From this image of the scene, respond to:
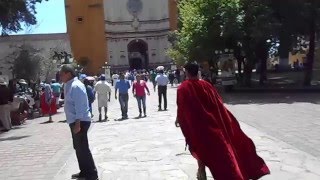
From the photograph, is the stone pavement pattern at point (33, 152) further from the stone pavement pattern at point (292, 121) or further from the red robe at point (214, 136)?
the stone pavement pattern at point (292, 121)

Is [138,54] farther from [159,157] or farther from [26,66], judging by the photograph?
[159,157]

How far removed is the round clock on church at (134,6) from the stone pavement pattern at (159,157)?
2783 inches

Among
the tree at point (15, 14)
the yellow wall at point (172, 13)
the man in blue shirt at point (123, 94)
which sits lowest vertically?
the man in blue shirt at point (123, 94)

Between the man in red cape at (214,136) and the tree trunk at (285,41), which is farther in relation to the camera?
the tree trunk at (285,41)

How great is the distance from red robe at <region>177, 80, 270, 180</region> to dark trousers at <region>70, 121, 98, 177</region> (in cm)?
194

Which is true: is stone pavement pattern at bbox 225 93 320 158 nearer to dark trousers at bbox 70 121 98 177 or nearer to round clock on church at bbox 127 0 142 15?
dark trousers at bbox 70 121 98 177

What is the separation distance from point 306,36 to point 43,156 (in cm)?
2240

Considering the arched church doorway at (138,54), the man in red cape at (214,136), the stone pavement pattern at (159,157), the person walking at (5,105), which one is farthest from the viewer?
the arched church doorway at (138,54)

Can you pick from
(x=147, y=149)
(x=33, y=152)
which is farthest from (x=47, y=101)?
(x=147, y=149)

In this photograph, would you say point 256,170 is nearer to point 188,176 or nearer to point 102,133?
point 188,176

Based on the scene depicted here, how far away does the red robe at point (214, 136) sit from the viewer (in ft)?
18.4

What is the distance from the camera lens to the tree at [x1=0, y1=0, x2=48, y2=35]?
64.8 ft

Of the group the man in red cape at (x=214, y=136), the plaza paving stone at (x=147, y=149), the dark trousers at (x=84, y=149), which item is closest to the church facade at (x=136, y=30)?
→ the plaza paving stone at (x=147, y=149)

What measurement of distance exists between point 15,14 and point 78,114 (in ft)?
51.9
